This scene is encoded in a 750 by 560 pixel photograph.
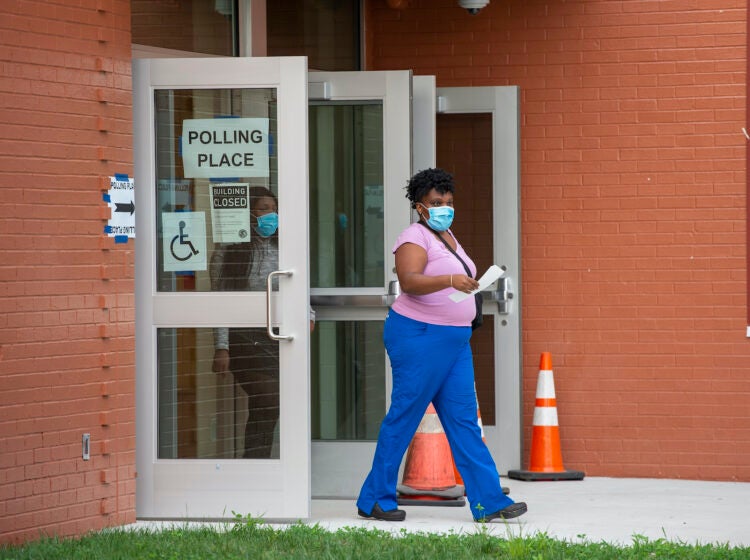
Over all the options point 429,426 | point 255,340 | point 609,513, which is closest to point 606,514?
point 609,513

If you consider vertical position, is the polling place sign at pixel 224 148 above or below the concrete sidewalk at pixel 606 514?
above

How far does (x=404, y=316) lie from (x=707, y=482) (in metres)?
2.87

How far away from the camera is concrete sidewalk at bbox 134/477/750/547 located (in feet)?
22.4

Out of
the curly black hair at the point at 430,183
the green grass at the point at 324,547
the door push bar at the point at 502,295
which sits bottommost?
the green grass at the point at 324,547

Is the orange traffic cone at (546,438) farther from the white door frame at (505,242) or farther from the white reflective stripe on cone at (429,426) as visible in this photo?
the white reflective stripe on cone at (429,426)

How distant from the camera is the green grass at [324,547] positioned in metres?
5.92

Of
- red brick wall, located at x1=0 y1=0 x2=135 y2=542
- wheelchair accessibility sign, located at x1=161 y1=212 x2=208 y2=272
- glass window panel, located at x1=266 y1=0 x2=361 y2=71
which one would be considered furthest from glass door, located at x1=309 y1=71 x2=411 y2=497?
red brick wall, located at x1=0 y1=0 x2=135 y2=542

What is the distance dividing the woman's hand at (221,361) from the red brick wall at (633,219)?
2.66 m

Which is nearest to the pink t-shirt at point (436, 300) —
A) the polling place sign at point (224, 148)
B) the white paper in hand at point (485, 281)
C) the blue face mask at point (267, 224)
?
the white paper in hand at point (485, 281)

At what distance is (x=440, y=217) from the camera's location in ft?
23.1

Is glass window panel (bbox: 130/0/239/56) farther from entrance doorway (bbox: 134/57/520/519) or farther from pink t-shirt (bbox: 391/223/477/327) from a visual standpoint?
pink t-shirt (bbox: 391/223/477/327)

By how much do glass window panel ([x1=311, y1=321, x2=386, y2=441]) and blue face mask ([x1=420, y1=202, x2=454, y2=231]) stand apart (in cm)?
123

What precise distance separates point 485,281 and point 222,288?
152cm

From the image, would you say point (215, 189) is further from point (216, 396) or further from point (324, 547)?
point (324, 547)
